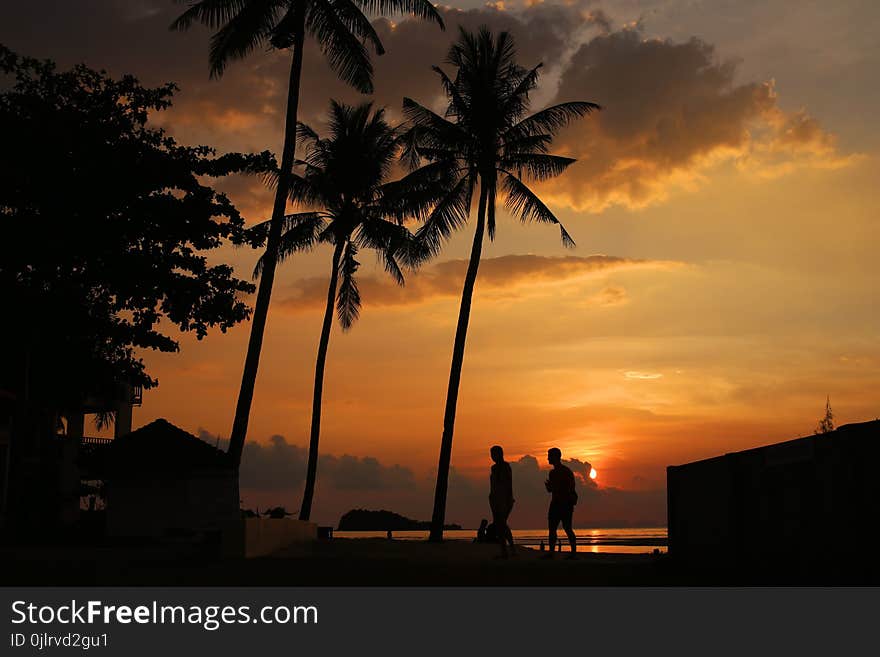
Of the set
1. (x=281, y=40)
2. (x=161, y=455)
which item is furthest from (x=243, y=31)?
(x=161, y=455)

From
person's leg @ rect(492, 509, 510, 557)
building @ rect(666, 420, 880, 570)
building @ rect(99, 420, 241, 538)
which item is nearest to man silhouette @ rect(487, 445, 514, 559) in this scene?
person's leg @ rect(492, 509, 510, 557)

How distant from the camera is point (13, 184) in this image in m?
24.9

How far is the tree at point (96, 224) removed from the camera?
81.9 feet

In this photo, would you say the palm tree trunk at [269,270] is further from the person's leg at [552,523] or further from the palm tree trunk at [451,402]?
the person's leg at [552,523]

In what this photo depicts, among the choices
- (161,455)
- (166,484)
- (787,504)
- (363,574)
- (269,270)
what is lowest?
(363,574)

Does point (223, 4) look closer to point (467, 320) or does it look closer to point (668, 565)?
point (467, 320)

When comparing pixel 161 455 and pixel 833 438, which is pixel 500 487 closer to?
pixel 833 438

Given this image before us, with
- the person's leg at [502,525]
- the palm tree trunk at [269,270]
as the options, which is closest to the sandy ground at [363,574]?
the person's leg at [502,525]

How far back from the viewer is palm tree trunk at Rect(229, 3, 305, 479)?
24.1 m

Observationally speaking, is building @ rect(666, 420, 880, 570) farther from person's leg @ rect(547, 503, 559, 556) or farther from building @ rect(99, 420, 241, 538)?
building @ rect(99, 420, 241, 538)

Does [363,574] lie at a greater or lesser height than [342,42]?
lesser

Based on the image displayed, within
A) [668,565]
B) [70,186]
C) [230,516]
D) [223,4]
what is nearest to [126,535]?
[230,516]

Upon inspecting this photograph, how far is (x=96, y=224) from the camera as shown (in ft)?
82.9

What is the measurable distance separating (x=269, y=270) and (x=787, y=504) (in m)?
15.9
